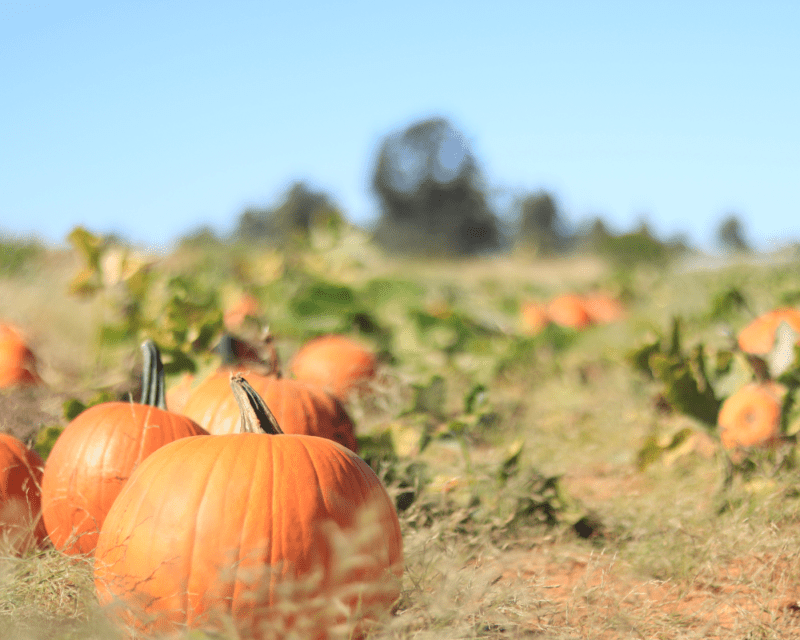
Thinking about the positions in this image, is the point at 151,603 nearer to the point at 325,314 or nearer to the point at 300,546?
the point at 300,546

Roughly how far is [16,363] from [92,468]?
5.59 ft

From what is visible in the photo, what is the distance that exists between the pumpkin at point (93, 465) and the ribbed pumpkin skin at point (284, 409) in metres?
0.31

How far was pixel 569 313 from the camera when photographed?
7668mm

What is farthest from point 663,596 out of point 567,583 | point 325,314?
point 325,314

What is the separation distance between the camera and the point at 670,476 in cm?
296

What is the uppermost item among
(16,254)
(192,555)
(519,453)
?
(16,254)

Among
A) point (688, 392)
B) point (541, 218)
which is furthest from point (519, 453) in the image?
point (541, 218)

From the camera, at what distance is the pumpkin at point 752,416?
271 centimetres

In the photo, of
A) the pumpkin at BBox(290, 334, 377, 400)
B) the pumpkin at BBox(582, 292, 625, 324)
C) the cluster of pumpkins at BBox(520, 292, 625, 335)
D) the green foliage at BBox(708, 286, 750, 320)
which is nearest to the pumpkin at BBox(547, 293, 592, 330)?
the cluster of pumpkins at BBox(520, 292, 625, 335)

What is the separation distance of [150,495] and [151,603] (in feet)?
0.73

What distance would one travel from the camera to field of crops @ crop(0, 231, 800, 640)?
5.37 ft

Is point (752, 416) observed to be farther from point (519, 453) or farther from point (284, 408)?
point (284, 408)

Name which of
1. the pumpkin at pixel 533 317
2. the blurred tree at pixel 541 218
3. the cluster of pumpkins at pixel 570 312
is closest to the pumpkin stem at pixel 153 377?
the cluster of pumpkins at pixel 570 312

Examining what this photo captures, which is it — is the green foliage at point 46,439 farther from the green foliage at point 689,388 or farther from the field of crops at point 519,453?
the green foliage at point 689,388
